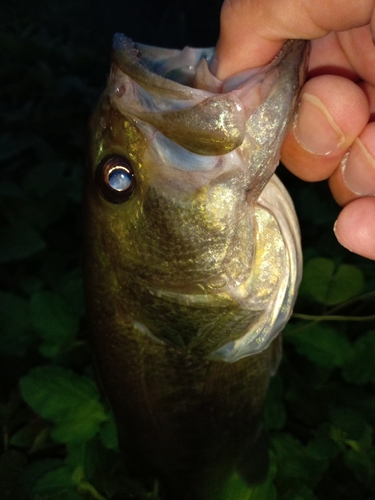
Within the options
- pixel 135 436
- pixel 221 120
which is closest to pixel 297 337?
pixel 135 436

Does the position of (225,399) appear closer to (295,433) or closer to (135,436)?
(135,436)

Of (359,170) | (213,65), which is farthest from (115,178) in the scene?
(359,170)

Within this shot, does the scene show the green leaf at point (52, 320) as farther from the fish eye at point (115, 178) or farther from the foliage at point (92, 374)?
the fish eye at point (115, 178)

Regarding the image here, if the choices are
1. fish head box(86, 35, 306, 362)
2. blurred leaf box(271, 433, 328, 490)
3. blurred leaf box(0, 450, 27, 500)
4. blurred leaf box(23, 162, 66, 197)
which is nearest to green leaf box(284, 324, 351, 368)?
blurred leaf box(271, 433, 328, 490)

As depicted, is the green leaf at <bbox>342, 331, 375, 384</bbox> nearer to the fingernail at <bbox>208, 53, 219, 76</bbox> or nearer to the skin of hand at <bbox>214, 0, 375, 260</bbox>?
the skin of hand at <bbox>214, 0, 375, 260</bbox>

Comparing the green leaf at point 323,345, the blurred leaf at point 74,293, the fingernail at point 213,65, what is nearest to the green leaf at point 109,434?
the blurred leaf at point 74,293

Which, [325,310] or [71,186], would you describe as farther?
[71,186]
